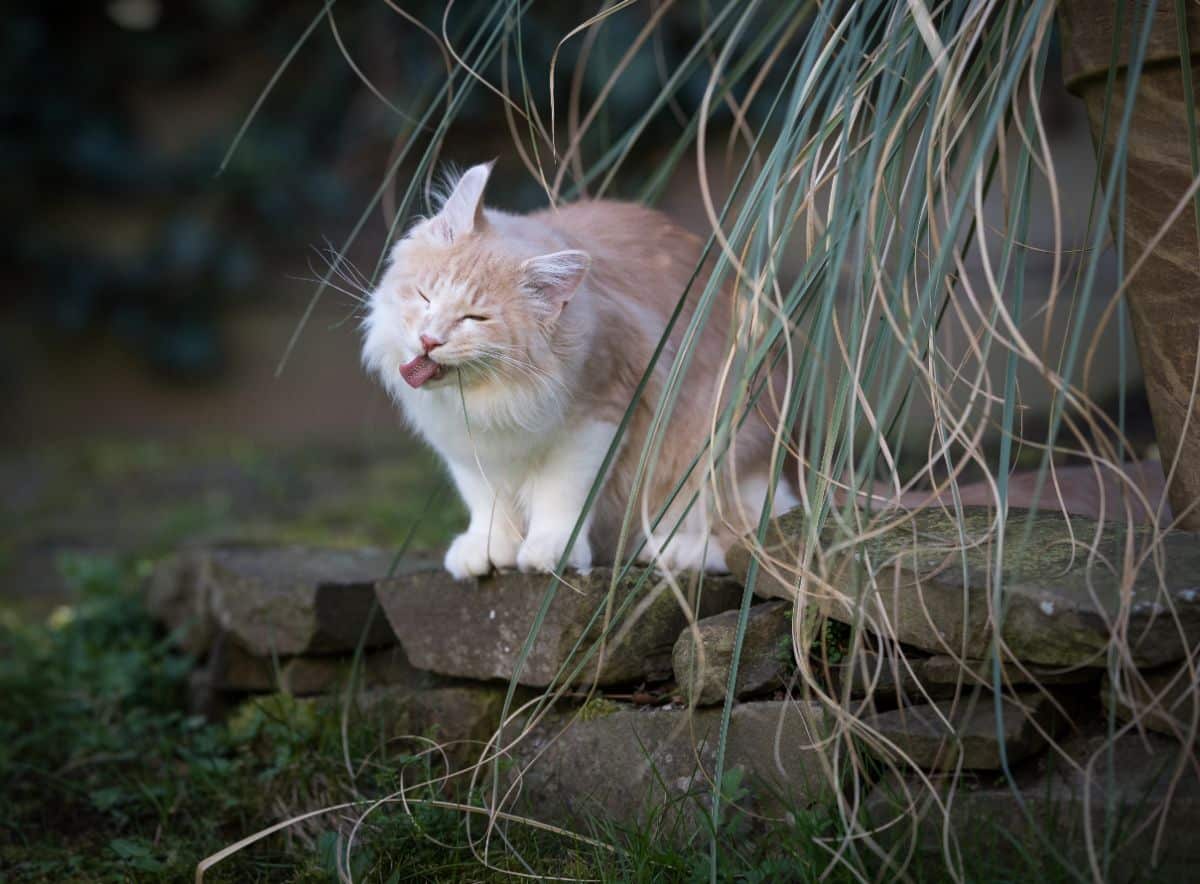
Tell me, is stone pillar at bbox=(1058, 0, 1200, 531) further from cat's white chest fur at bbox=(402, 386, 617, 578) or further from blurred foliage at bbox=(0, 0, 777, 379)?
blurred foliage at bbox=(0, 0, 777, 379)

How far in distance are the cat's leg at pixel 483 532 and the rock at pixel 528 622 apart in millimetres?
31

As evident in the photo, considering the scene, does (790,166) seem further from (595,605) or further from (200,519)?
(200,519)

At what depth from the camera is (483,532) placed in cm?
197

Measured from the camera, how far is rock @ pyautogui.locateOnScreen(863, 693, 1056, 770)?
144 cm

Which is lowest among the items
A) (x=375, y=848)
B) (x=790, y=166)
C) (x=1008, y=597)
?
(x=375, y=848)

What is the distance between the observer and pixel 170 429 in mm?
5684

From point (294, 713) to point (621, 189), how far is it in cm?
327

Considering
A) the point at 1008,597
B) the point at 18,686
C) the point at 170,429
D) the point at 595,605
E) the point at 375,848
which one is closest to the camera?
the point at 1008,597

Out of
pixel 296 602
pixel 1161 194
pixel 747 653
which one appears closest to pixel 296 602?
pixel 296 602

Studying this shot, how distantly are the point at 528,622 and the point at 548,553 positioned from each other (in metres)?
0.12

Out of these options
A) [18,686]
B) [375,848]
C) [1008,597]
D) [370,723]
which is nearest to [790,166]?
[1008,597]

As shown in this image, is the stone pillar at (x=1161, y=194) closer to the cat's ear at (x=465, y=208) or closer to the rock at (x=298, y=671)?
the cat's ear at (x=465, y=208)

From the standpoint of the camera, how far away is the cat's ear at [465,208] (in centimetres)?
185

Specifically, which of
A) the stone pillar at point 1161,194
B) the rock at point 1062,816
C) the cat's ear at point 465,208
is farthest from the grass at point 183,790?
the cat's ear at point 465,208
